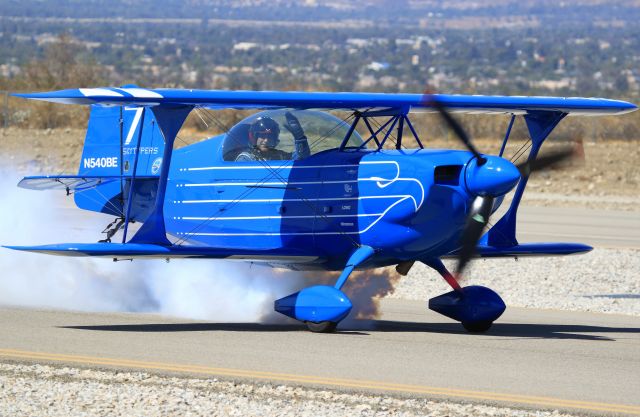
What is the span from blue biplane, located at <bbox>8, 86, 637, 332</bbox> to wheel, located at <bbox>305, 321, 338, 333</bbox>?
2 cm

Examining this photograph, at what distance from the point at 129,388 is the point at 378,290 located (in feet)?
20.2

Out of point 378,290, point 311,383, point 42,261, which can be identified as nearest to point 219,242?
point 378,290

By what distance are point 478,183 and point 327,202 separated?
1.86m

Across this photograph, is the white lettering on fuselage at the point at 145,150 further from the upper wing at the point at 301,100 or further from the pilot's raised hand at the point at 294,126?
the pilot's raised hand at the point at 294,126

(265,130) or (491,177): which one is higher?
(265,130)

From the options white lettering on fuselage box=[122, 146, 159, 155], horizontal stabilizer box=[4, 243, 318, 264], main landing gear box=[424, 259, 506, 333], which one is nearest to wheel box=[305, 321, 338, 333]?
horizontal stabilizer box=[4, 243, 318, 264]

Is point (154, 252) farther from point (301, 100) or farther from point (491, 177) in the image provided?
point (491, 177)

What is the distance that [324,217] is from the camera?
14.4 metres

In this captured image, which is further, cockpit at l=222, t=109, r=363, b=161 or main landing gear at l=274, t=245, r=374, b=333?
cockpit at l=222, t=109, r=363, b=161

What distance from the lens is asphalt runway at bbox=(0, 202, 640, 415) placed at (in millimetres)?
10719

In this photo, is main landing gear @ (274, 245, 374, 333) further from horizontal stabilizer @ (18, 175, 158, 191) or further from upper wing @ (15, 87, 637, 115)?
horizontal stabilizer @ (18, 175, 158, 191)

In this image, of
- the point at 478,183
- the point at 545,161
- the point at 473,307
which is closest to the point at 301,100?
the point at 478,183

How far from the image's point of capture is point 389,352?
12.5 metres

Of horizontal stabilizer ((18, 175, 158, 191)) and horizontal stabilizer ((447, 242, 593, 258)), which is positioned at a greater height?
horizontal stabilizer ((18, 175, 158, 191))
